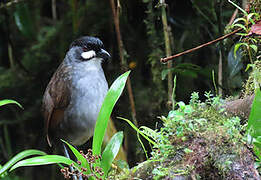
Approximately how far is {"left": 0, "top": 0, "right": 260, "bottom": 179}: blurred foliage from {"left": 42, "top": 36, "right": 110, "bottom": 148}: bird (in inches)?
21.3

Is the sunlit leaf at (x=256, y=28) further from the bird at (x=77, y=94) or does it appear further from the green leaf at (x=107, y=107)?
the bird at (x=77, y=94)

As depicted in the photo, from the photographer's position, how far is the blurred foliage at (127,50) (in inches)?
144

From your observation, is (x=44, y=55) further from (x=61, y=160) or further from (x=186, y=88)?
(x=61, y=160)

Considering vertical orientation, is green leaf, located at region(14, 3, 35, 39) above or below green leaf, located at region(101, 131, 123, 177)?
above

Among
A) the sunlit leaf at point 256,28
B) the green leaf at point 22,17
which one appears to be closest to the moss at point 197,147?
the sunlit leaf at point 256,28

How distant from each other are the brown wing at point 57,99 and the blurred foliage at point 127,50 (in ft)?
2.64

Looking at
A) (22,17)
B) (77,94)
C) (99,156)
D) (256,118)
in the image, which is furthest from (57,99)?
(256,118)

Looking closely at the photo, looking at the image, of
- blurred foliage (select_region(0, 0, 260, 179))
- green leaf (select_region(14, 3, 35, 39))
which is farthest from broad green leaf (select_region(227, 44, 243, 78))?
green leaf (select_region(14, 3, 35, 39))

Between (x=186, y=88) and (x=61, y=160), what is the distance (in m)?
2.04

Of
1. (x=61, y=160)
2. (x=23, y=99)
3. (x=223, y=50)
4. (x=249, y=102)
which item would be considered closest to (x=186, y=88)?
(x=223, y=50)

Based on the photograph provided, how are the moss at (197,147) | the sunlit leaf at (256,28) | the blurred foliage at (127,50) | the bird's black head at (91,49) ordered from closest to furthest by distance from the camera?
the moss at (197,147) < the sunlit leaf at (256,28) < the bird's black head at (91,49) < the blurred foliage at (127,50)

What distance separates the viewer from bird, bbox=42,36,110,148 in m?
3.34

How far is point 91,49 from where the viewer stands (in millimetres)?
3471

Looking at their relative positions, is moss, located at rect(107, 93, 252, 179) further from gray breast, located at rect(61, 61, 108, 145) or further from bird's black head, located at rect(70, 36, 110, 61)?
bird's black head, located at rect(70, 36, 110, 61)
